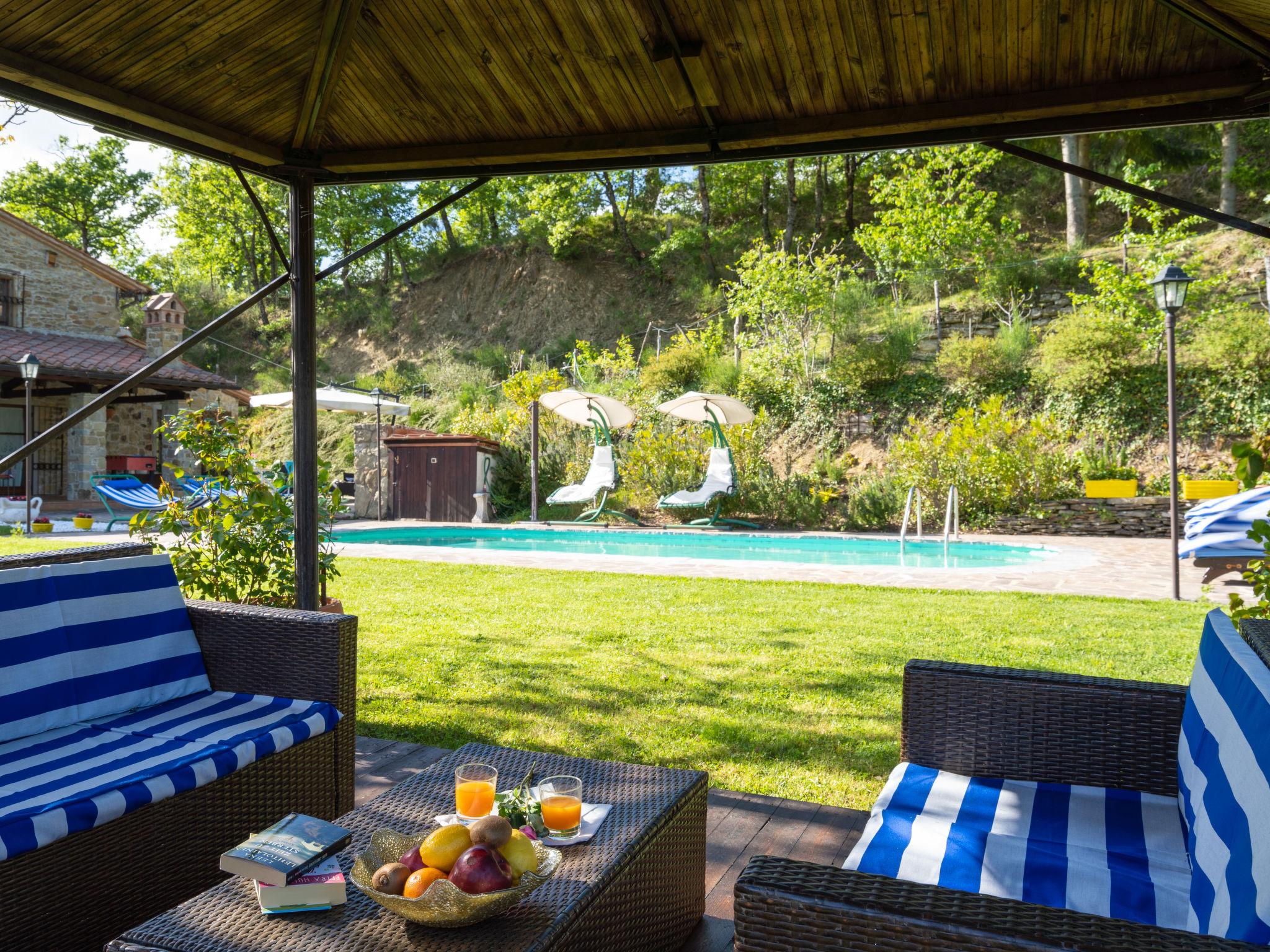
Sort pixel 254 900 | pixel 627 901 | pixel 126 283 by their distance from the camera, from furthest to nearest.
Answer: pixel 126 283 → pixel 627 901 → pixel 254 900

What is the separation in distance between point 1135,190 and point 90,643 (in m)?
3.38

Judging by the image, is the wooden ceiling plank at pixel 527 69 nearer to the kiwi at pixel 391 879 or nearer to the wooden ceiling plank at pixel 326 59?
the wooden ceiling plank at pixel 326 59

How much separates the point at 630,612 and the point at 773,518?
758cm

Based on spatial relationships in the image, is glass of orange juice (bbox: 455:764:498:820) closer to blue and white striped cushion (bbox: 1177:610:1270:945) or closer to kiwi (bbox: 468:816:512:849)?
kiwi (bbox: 468:816:512:849)

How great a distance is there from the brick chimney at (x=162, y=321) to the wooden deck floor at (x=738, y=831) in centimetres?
1686

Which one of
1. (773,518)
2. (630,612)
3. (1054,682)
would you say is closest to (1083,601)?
(630,612)

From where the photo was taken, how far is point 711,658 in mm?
4531

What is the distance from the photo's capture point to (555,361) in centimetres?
2317

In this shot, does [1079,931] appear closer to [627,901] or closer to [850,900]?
[850,900]

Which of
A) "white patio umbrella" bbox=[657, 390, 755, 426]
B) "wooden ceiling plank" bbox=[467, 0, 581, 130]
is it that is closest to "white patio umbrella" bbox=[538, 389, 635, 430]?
"white patio umbrella" bbox=[657, 390, 755, 426]

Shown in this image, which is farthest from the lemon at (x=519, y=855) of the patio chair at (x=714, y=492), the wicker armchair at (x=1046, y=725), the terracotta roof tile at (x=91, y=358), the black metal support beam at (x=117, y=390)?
the terracotta roof tile at (x=91, y=358)

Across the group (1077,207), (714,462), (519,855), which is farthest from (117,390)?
(1077,207)

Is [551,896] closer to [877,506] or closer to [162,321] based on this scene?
[877,506]

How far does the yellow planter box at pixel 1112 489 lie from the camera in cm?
1150
